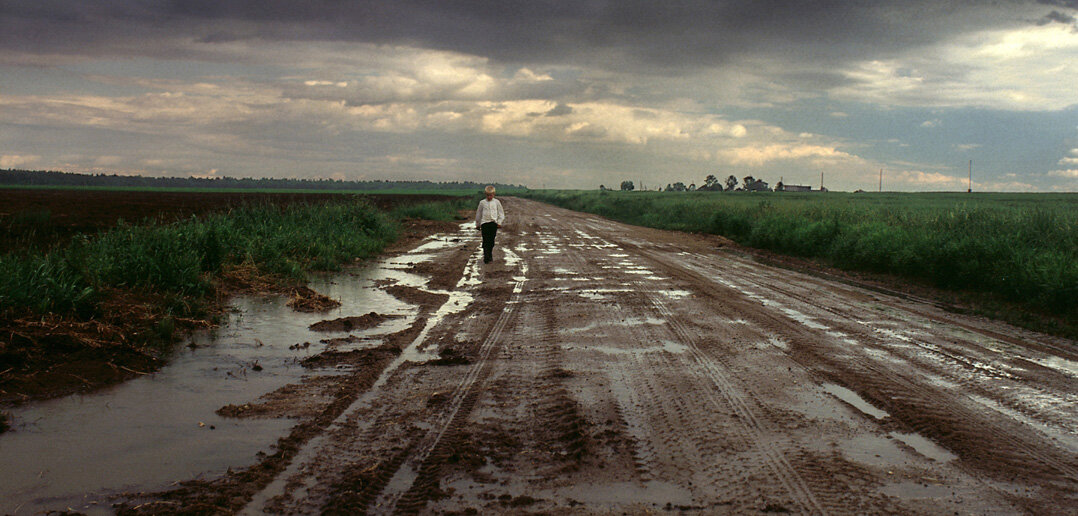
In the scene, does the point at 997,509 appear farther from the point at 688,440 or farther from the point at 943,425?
the point at 688,440

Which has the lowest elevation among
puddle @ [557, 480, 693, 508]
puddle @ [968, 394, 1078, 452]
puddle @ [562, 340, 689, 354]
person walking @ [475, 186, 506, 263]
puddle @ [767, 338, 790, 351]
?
puddle @ [557, 480, 693, 508]

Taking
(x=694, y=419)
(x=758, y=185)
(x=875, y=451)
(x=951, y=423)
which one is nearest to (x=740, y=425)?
(x=694, y=419)

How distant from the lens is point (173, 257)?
9.52 meters

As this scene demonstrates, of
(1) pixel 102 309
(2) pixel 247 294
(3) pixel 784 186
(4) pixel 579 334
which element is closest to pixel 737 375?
(4) pixel 579 334

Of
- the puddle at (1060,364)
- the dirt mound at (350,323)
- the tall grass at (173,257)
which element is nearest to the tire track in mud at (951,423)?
the puddle at (1060,364)

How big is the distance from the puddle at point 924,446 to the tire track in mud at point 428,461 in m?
3.00

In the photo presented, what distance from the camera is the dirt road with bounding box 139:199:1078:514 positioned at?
3.37m

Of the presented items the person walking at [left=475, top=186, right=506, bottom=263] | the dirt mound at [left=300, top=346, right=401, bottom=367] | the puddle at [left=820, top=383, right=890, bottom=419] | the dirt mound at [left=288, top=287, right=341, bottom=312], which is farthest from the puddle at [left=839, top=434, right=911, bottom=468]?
the person walking at [left=475, top=186, right=506, bottom=263]

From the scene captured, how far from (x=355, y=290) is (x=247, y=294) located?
5.57 ft

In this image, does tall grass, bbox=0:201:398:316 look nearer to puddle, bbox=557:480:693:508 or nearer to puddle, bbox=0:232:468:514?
puddle, bbox=0:232:468:514

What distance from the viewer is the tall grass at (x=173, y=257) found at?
6.92m

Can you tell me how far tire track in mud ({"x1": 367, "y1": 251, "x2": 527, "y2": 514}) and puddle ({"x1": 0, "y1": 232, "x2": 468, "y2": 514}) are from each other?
1016 mm

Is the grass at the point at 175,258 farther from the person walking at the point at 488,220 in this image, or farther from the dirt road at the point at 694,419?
the dirt road at the point at 694,419

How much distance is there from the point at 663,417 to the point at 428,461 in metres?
1.78
